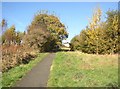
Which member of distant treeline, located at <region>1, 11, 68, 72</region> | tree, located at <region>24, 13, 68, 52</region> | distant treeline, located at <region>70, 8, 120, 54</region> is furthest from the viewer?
tree, located at <region>24, 13, 68, 52</region>

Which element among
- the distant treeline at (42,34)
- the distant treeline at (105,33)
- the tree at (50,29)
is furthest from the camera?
the tree at (50,29)

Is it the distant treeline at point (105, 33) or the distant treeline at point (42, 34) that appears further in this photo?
the distant treeline at point (42, 34)

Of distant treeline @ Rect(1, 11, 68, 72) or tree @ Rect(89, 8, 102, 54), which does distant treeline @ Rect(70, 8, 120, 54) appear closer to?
tree @ Rect(89, 8, 102, 54)

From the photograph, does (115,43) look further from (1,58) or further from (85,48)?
(1,58)

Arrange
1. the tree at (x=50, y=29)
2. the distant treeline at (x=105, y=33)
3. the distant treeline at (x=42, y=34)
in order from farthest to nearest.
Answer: the tree at (x=50, y=29) < the distant treeline at (x=42, y=34) < the distant treeline at (x=105, y=33)

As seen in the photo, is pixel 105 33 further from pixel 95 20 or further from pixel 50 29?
pixel 50 29

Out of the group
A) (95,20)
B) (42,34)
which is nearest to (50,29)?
(42,34)

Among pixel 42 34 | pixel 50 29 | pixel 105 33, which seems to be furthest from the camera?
pixel 50 29

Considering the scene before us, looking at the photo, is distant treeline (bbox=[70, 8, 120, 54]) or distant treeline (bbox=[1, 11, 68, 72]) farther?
distant treeline (bbox=[1, 11, 68, 72])

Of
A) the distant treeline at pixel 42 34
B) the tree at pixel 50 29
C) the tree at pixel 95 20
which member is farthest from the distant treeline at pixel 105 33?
the tree at pixel 50 29

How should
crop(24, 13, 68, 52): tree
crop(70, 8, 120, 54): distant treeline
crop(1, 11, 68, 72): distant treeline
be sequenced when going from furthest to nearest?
1. crop(24, 13, 68, 52): tree
2. crop(1, 11, 68, 72): distant treeline
3. crop(70, 8, 120, 54): distant treeline

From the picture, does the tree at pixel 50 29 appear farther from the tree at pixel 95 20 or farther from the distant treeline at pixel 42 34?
the tree at pixel 95 20

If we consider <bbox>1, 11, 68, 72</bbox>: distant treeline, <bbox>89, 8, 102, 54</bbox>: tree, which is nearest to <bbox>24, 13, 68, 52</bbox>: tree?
<bbox>1, 11, 68, 72</bbox>: distant treeline

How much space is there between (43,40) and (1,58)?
105ft
